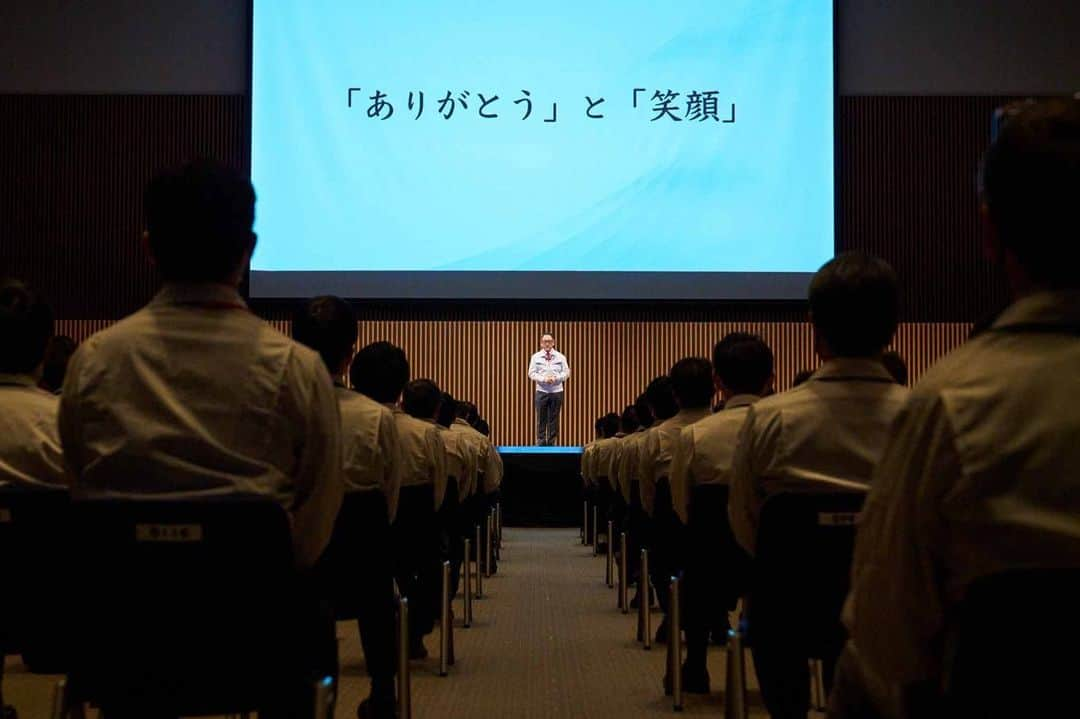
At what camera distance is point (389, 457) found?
368cm

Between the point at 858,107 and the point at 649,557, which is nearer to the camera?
the point at 649,557

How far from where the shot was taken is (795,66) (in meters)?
13.8

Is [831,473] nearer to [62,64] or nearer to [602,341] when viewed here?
[602,341]

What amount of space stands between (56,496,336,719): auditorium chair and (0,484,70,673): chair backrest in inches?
37.9

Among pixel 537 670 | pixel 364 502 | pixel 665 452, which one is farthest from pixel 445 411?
pixel 364 502

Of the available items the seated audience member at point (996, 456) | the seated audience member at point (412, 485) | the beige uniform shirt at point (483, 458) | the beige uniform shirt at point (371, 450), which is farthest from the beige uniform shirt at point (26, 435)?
the beige uniform shirt at point (483, 458)

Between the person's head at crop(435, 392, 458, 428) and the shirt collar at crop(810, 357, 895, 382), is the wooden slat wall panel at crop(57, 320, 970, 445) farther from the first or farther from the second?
the shirt collar at crop(810, 357, 895, 382)

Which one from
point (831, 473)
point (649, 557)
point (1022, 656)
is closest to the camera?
point (1022, 656)

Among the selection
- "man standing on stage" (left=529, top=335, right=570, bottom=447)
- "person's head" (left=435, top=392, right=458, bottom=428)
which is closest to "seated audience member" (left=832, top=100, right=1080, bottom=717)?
"person's head" (left=435, top=392, right=458, bottom=428)

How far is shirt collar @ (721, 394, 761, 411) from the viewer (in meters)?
4.30

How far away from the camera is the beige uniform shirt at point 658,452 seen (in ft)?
17.1

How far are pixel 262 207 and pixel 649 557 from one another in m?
8.79

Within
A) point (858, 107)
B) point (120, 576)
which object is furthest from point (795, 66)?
point (120, 576)

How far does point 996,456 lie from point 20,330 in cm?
258
